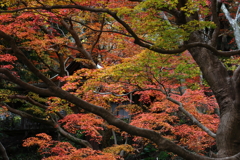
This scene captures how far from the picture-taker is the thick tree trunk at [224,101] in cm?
425

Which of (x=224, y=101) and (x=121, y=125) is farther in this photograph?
(x=224, y=101)

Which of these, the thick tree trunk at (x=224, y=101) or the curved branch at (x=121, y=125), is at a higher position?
the thick tree trunk at (x=224, y=101)

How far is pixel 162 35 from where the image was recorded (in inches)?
165

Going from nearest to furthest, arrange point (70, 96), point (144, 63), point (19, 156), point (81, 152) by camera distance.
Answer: point (70, 96)
point (144, 63)
point (81, 152)
point (19, 156)

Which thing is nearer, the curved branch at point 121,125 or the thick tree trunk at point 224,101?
the curved branch at point 121,125

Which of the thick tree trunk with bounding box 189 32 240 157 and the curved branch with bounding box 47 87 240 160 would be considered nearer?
the curved branch with bounding box 47 87 240 160

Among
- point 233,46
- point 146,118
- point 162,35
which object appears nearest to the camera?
point 162,35

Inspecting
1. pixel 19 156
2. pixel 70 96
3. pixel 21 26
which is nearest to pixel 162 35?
pixel 70 96

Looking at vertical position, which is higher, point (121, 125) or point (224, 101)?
point (224, 101)

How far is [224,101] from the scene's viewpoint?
175 inches

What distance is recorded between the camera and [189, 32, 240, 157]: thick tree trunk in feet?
14.0

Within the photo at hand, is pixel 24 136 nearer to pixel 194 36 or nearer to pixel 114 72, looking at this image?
pixel 114 72

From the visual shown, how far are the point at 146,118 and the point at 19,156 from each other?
7.84 m

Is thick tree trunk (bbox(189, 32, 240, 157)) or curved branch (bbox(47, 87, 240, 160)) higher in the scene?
thick tree trunk (bbox(189, 32, 240, 157))
